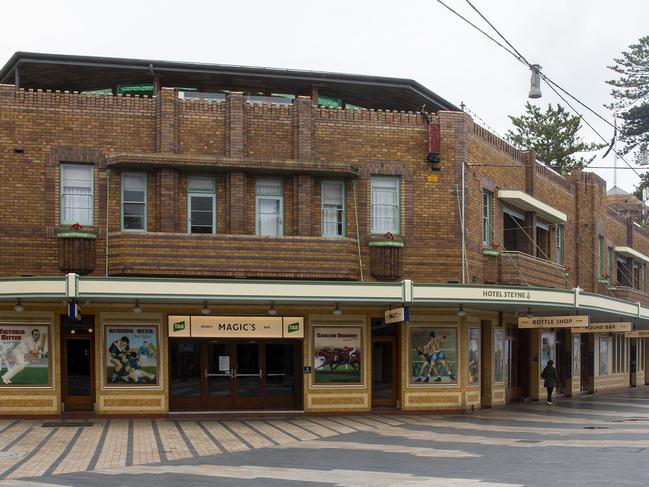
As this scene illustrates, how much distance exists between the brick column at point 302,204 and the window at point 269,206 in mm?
438

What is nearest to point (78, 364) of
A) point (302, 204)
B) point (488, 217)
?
point (302, 204)

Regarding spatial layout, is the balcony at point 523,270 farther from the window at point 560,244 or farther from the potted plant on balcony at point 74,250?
the potted plant on balcony at point 74,250

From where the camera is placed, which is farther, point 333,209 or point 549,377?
point 549,377

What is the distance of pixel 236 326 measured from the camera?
84.8 feet

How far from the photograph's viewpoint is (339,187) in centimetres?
2666

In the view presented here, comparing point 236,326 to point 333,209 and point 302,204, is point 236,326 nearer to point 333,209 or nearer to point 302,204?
point 302,204

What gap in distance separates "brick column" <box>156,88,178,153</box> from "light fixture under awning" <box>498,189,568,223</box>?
420 inches

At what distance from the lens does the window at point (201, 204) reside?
2564 centimetres

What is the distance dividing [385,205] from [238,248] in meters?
4.56

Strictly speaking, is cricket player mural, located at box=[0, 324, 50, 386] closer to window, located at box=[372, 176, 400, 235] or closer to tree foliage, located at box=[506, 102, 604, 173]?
window, located at box=[372, 176, 400, 235]

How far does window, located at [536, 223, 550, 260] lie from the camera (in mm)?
33969

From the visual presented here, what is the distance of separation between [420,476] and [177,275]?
11070mm

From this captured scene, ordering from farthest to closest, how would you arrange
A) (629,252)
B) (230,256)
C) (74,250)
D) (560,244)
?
(629,252), (560,244), (230,256), (74,250)

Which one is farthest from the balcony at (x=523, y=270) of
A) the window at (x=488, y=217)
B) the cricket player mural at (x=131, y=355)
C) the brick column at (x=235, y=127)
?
the cricket player mural at (x=131, y=355)
